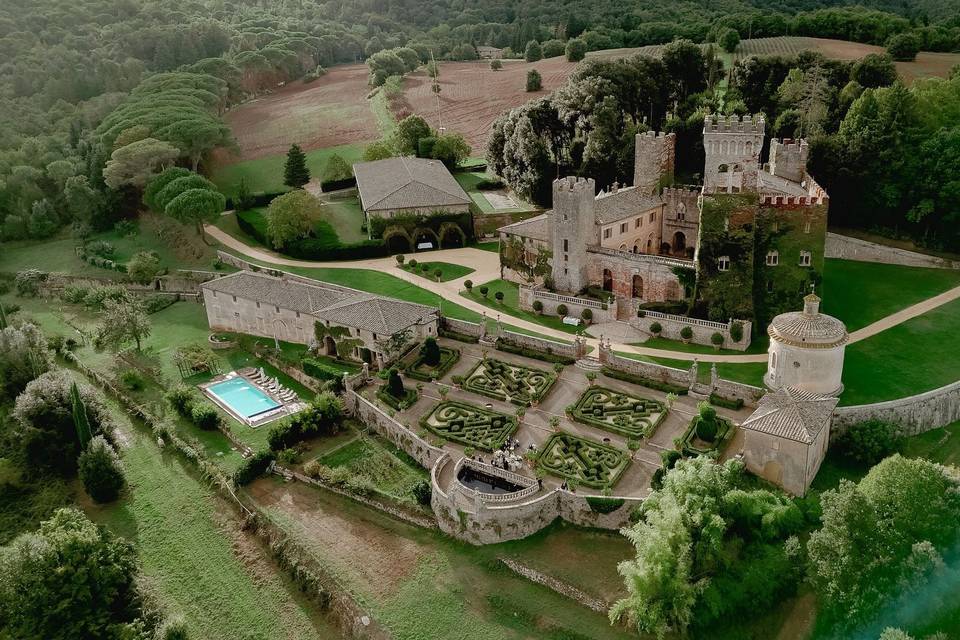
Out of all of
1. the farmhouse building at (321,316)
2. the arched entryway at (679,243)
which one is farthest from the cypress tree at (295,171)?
the arched entryway at (679,243)

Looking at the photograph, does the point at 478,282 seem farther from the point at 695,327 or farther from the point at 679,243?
the point at 695,327

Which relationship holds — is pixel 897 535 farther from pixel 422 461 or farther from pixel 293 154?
pixel 293 154

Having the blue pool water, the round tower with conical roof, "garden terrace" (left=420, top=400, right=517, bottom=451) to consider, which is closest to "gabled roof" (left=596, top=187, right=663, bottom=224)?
the round tower with conical roof

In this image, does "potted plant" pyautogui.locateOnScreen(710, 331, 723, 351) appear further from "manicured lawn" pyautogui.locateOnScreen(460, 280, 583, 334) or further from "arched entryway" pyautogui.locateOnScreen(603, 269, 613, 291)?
"arched entryway" pyautogui.locateOnScreen(603, 269, 613, 291)

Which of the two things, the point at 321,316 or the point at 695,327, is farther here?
the point at 321,316

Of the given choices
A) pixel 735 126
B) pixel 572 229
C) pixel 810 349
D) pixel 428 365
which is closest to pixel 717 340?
pixel 810 349

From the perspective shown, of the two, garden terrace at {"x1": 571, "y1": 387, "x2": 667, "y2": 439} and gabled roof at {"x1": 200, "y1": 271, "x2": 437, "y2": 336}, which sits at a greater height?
gabled roof at {"x1": 200, "y1": 271, "x2": 437, "y2": 336}

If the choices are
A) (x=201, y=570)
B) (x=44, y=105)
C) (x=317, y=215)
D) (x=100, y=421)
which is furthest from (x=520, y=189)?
(x=44, y=105)
